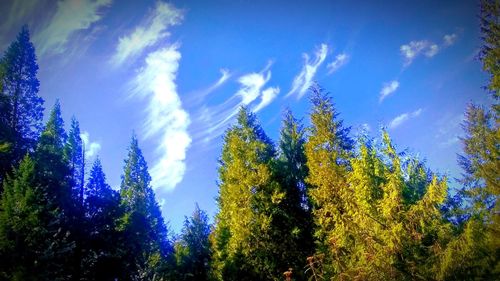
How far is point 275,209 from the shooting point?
20906 millimetres

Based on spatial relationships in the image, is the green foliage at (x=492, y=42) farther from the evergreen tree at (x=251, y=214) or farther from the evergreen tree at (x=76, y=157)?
the evergreen tree at (x=76, y=157)

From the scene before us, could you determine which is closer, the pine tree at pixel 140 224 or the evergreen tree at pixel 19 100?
the evergreen tree at pixel 19 100

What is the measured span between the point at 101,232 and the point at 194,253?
9268 mm

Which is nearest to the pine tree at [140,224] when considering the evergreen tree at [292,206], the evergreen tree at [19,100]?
the evergreen tree at [19,100]

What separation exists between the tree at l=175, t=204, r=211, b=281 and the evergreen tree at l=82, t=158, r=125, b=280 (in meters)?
5.81

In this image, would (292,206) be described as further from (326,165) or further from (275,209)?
(326,165)

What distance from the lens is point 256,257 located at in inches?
799

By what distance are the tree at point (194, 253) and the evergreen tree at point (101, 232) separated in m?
5.81

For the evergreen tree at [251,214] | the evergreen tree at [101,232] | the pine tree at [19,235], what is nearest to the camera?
the pine tree at [19,235]

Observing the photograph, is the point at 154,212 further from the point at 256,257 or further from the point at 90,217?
the point at 256,257

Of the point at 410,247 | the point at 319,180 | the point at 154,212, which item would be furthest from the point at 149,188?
the point at 410,247

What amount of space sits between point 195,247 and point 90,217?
1095 centimetres

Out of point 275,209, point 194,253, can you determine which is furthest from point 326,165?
point 194,253

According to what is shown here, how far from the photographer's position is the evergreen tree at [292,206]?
2042 cm
